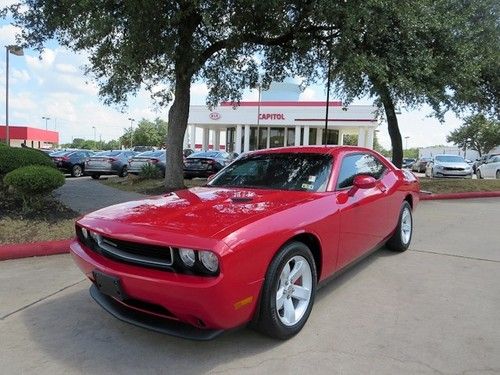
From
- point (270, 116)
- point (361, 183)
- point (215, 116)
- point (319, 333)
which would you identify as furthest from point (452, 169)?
point (215, 116)

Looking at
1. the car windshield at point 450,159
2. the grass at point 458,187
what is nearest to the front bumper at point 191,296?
the grass at point 458,187

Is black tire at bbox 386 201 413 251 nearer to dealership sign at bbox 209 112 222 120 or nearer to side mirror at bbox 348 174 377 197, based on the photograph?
side mirror at bbox 348 174 377 197

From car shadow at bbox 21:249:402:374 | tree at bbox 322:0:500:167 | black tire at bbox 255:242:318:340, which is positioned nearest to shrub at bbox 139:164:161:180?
tree at bbox 322:0:500:167

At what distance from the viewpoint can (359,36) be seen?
32.0 feet

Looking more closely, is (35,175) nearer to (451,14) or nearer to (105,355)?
(105,355)

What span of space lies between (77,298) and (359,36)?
788 cm

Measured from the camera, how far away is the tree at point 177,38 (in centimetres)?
872

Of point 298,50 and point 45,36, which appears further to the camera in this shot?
point 298,50

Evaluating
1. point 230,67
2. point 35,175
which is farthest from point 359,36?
point 35,175

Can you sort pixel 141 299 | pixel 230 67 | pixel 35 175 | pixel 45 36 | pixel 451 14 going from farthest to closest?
1. pixel 230 67
2. pixel 451 14
3. pixel 45 36
4. pixel 35 175
5. pixel 141 299

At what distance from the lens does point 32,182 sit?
7258mm

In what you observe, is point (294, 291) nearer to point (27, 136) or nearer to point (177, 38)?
point (177, 38)

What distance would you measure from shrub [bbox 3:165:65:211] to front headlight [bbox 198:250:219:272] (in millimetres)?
5286

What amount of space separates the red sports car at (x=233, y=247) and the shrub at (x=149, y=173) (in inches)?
458
